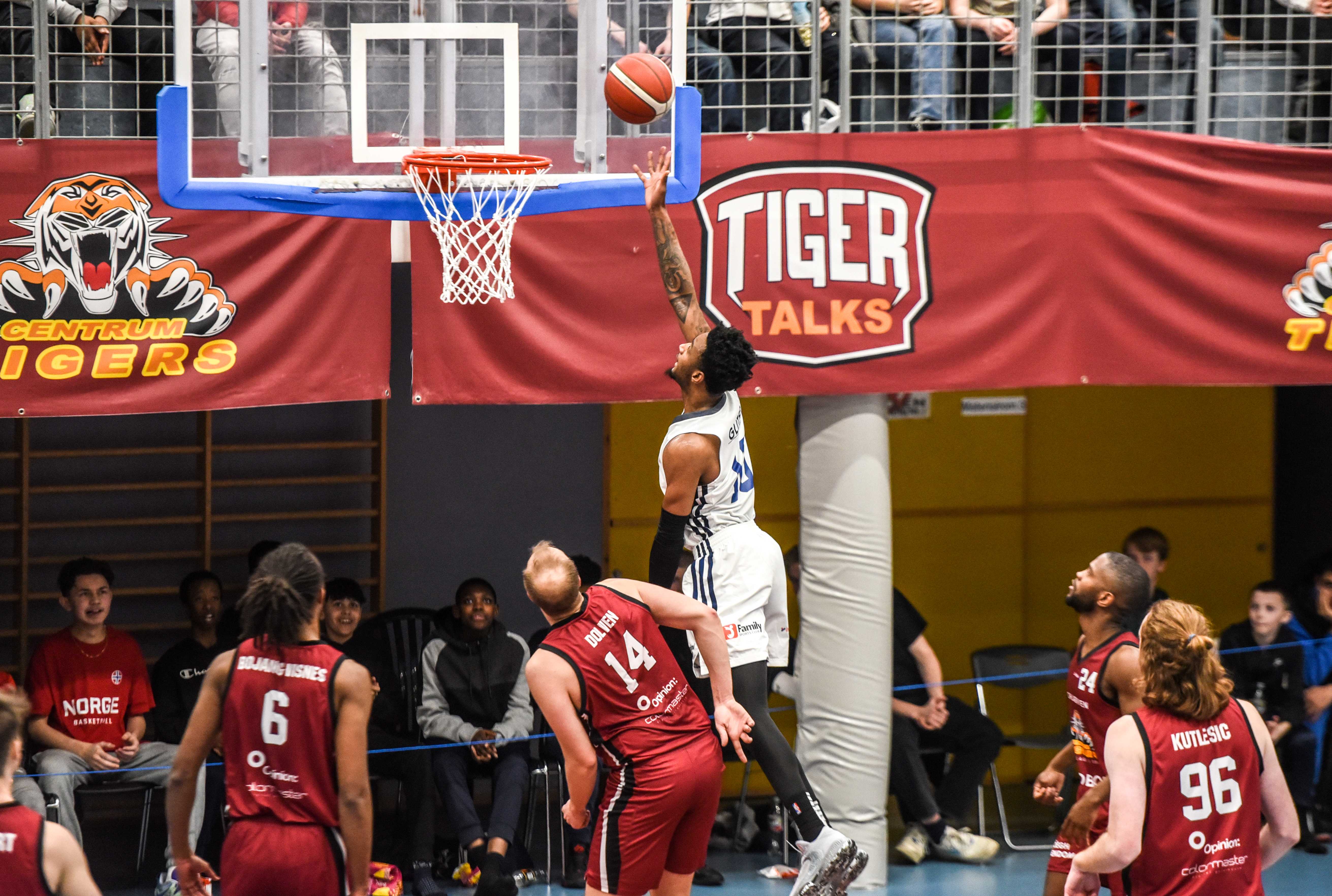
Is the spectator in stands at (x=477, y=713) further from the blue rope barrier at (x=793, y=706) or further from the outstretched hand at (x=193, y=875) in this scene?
the outstretched hand at (x=193, y=875)

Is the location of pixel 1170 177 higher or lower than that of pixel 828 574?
higher

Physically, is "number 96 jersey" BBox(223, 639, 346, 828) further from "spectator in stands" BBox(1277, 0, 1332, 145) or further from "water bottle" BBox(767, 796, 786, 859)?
"spectator in stands" BBox(1277, 0, 1332, 145)

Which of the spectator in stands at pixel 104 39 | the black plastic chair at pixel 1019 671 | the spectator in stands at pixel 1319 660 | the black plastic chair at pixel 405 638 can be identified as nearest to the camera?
the spectator in stands at pixel 104 39

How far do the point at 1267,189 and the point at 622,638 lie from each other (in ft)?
14.7

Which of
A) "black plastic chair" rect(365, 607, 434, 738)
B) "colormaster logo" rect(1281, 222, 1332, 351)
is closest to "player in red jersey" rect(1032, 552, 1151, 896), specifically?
"colormaster logo" rect(1281, 222, 1332, 351)

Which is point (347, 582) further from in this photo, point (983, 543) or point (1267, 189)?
point (1267, 189)

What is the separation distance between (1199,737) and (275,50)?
4.43m

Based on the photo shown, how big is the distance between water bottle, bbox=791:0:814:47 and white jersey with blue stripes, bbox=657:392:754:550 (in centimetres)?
215

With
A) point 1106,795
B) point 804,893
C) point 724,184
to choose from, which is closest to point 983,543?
point 724,184

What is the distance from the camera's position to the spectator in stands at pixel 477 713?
25.6 ft

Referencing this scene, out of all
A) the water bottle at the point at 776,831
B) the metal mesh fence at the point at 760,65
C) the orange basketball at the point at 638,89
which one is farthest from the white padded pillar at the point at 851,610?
the orange basketball at the point at 638,89

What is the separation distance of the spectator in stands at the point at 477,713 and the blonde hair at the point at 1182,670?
4.15 m

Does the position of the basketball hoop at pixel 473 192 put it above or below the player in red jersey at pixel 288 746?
above

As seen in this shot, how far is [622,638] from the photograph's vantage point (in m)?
5.23
